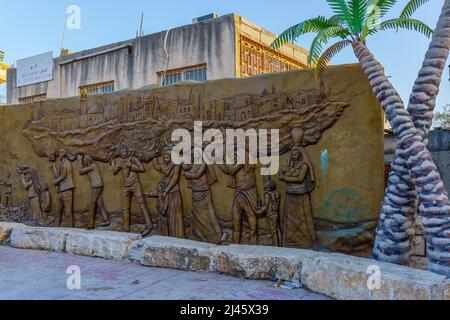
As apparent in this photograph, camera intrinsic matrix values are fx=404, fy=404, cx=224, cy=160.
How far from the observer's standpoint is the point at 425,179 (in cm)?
496

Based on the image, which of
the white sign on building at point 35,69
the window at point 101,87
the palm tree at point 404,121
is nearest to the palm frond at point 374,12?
the palm tree at point 404,121

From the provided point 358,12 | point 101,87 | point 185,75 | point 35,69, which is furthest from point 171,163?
point 35,69

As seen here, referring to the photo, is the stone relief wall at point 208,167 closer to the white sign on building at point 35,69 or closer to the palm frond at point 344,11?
the palm frond at point 344,11

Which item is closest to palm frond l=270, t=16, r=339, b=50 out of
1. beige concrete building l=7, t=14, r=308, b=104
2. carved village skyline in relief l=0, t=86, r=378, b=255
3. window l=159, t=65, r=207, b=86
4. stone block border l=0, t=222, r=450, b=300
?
carved village skyline in relief l=0, t=86, r=378, b=255

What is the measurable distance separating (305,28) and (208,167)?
9.68 ft

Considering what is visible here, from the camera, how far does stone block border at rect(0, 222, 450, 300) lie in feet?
14.8

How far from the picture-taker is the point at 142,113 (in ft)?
27.5

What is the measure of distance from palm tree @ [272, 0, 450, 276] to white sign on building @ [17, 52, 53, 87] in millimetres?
14478

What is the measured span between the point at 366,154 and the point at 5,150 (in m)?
8.68

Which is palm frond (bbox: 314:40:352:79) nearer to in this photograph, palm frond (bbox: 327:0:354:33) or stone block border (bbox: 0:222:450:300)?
palm frond (bbox: 327:0:354:33)

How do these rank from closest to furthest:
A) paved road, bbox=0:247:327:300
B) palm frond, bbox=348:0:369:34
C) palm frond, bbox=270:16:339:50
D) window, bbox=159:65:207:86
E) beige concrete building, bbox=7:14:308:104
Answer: paved road, bbox=0:247:327:300 → palm frond, bbox=348:0:369:34 → palm frond, bbox=270:16:339:50 → beige concrete building, bbox=7:14:308:104 → window, bbox=159:65:207:86

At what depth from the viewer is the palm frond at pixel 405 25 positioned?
5.80 metres

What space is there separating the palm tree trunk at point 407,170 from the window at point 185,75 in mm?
8623
